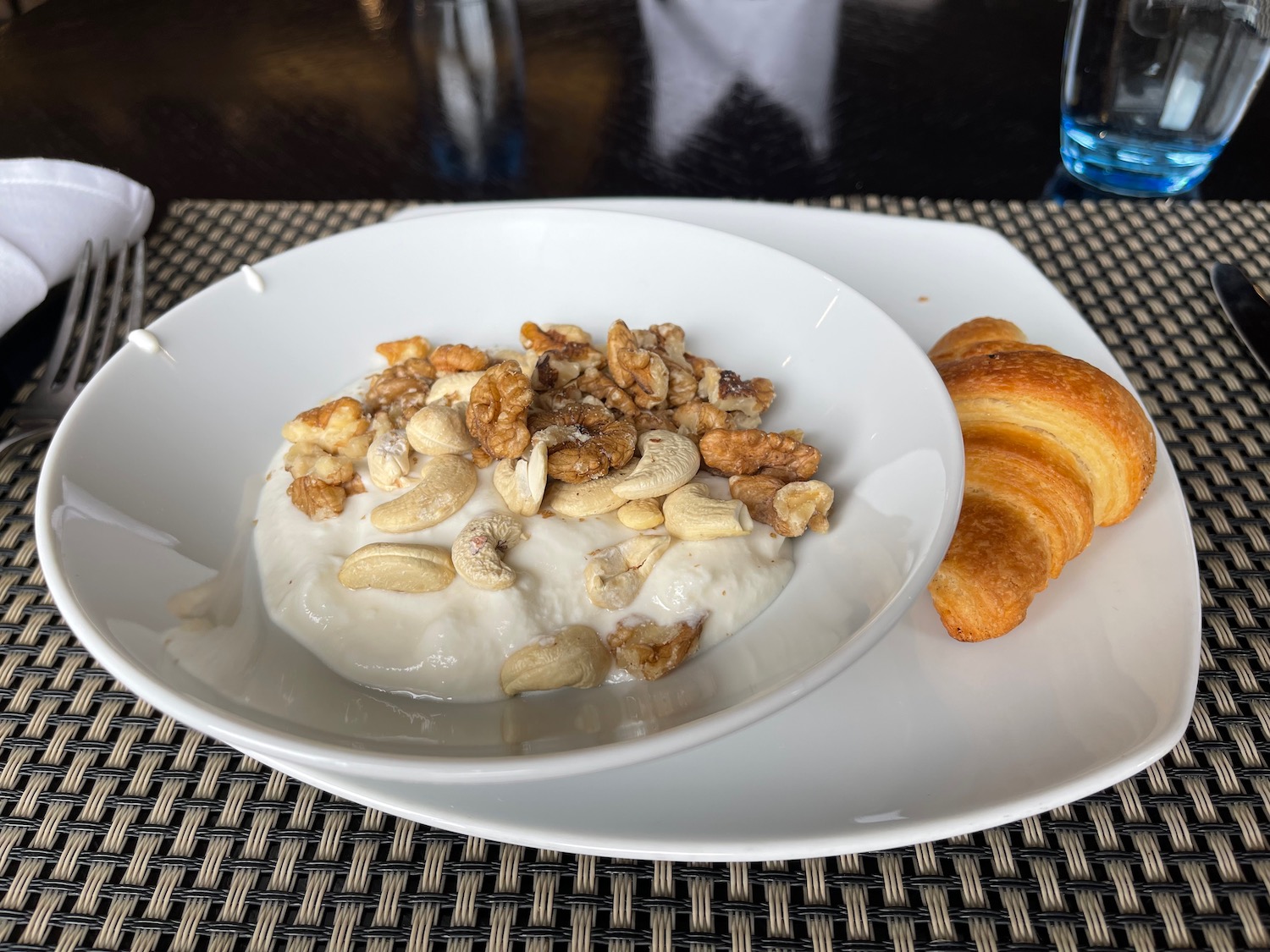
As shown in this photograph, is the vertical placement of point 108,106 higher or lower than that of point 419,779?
lower

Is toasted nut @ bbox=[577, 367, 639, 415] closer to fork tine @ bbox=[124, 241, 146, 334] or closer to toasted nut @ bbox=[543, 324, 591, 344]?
toasted nut @ bbox=[543, 324, 591, 344]

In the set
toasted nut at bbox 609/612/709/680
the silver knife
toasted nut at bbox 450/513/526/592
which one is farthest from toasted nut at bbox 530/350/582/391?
the silver knife

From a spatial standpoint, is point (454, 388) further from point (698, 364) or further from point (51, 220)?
point (51, 220)

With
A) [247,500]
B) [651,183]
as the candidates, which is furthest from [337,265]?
[651,183]

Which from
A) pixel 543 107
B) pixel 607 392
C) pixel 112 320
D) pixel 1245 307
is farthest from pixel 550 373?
pixel 543 107

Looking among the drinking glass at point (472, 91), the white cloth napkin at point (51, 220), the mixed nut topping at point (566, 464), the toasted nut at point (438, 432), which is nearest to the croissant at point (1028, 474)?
the mixed nut topping at point (566, 464)

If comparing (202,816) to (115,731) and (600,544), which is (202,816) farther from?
(600,544)
